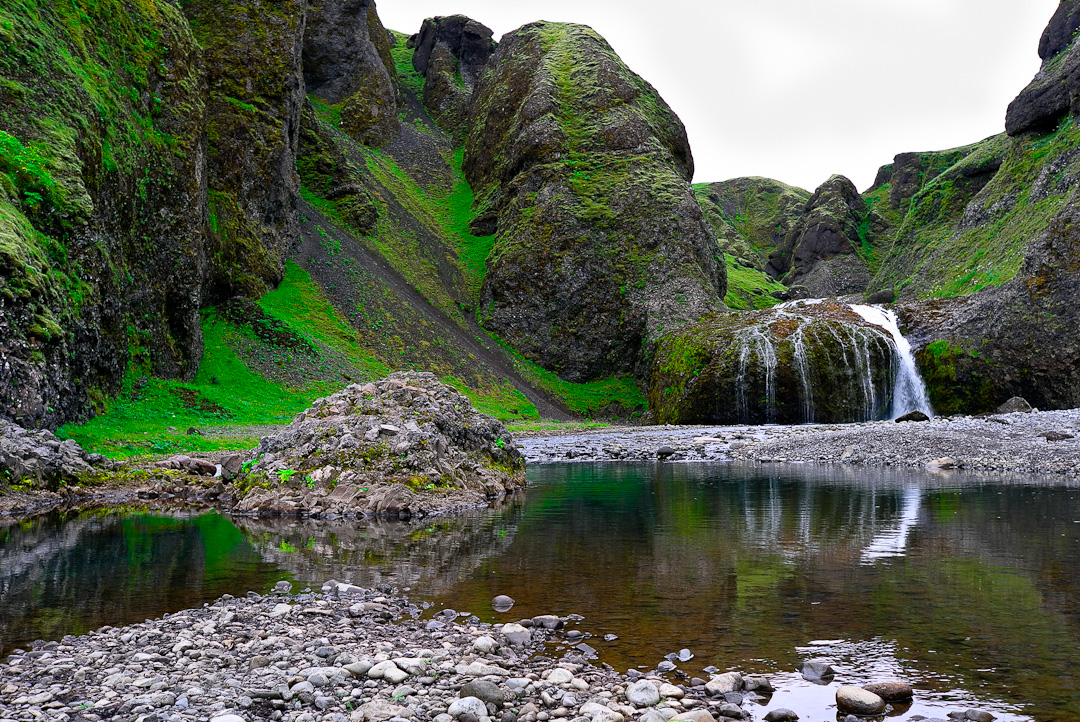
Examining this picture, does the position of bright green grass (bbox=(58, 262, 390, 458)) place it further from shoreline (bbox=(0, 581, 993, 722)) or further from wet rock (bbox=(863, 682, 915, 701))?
wet rock (bbox=(863, 682, 915, 701))

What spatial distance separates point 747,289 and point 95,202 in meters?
89.9

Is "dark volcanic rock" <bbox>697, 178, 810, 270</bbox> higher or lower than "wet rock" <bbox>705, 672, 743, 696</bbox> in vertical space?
higher

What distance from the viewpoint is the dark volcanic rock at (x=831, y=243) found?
124188 mm

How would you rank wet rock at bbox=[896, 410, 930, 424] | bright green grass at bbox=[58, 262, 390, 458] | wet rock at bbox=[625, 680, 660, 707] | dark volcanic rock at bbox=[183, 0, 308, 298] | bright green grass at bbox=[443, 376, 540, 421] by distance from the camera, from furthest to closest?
bright green grass at bbox=[443, 376, 540, 421]
dark volcanic rock at bbox=[183, 0, 308, 298]
wet rock at bbox=[896, 410, 930, 424]
bright green grass at bbox=[58, 262, 390, 458]
wet rock at bbox=[625, 680, 660, 707]

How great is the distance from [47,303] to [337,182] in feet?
168

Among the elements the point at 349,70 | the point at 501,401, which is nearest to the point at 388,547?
the point at 501,401

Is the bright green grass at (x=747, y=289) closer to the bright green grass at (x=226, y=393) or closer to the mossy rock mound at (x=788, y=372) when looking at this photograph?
the mossy rock mound at (x=788, y=372)

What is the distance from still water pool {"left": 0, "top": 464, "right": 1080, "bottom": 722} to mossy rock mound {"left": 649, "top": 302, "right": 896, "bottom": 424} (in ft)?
95.3

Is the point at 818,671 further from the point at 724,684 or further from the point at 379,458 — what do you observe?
the point at 379,458

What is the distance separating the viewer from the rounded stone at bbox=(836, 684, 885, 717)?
174 inches

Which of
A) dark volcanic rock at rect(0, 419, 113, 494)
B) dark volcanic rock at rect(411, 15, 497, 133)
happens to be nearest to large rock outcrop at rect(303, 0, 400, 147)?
dark volcanic rock at rect(411, 15, 497, 133)

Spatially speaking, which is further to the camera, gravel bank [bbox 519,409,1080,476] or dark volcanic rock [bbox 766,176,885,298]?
dark volcanic rock [bbox 766,176,885,298]

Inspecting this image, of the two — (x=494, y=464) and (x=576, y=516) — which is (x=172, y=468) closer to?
(x=494, y=464)

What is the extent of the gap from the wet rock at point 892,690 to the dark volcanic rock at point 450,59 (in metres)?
113
